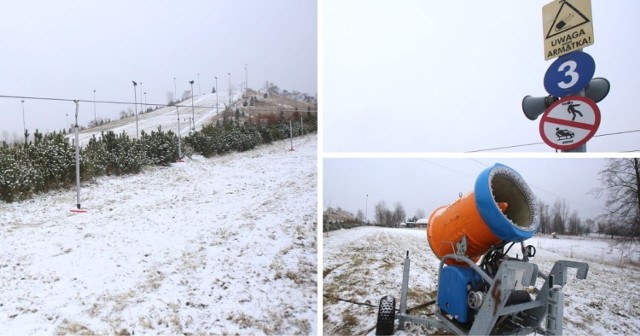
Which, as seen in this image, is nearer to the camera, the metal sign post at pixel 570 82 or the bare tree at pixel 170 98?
the metal sign post at pixel 570 82

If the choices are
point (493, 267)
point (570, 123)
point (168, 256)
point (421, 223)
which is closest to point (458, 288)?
point (493, 267)

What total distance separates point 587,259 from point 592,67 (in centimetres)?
113

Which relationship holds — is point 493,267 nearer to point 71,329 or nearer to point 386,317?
point 386,317

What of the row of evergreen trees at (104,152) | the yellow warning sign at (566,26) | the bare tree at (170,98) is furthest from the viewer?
the bare tree at (170,98)

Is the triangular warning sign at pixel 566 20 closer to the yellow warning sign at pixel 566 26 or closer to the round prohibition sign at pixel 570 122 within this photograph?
the yellow warning sign at pixel 566 26

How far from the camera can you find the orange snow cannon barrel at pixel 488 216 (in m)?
1.70

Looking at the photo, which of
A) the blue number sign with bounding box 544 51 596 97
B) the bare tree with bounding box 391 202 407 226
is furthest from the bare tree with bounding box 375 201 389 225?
the blue number sign with bounding box 544 51 596 97

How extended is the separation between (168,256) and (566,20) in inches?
106

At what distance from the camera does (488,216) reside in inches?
67.3

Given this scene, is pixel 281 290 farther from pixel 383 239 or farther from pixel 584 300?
pixel 584 300

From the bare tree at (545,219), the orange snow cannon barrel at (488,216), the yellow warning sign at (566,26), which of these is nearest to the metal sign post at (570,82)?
the yellow warning sign at (566,26)

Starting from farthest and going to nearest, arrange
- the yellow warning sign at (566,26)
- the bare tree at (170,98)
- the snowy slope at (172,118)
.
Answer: the bare tree at (170,98), the snowy slope at (172,118), the yellow warning sign at (566,26)

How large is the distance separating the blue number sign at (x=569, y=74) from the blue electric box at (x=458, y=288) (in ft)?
3.20

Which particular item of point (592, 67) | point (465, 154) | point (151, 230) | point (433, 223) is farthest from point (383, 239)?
point (151, 230)
